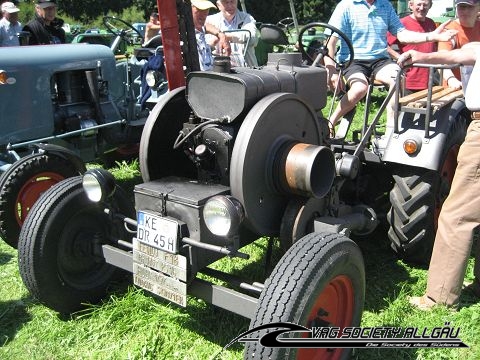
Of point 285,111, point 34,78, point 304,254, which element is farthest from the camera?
point 34,78

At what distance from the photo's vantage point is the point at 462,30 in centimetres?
390

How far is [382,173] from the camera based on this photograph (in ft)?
12.1

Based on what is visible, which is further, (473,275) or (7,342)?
(473,275)

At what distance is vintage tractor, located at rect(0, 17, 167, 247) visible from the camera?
403 cm

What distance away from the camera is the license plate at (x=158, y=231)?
→ 2.43 metres

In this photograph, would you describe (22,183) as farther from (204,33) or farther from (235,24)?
(235,24)

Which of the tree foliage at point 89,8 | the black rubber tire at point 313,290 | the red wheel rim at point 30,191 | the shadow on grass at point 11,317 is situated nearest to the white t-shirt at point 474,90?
the black rubber tire at point 313,290

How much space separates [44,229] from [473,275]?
268 centimetres

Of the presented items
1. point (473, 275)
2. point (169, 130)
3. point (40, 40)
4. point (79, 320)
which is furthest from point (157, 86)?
point (473, 275)

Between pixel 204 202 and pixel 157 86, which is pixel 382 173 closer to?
pixel 204 202

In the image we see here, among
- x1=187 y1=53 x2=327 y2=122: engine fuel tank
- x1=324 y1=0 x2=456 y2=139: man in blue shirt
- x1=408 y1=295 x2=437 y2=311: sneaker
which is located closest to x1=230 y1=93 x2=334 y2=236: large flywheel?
x1=187 y1=53 x2=327 y2=122: engine fuel tank

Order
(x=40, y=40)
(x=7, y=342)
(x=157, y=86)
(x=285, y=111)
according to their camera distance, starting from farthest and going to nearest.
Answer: (x=40, y=40) < (x=157, y=86) < (x=7, y=342) < (x=285, y=111)

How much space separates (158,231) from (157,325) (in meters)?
0.73

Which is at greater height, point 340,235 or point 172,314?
point 340,235
